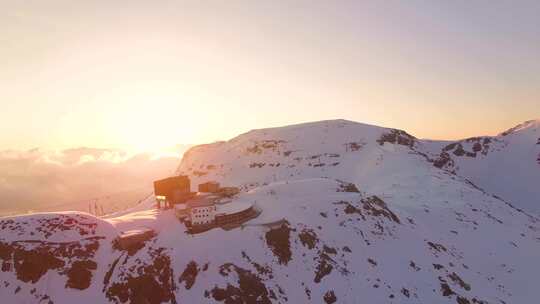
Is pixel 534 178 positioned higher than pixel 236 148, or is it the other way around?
pixel 236 148

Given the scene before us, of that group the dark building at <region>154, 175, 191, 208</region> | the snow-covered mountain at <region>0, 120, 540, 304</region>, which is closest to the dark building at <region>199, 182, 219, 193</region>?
the snow-covered mountain at <region>0, 120, 540, 304</region>

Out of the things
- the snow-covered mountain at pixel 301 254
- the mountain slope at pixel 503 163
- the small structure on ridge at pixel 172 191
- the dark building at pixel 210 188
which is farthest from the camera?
the mountain slope at pixel 503 163

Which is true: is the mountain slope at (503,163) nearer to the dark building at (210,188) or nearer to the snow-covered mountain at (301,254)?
the snow-covered mountain at (301,254)

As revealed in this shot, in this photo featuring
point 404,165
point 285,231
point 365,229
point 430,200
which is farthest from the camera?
point 404,165

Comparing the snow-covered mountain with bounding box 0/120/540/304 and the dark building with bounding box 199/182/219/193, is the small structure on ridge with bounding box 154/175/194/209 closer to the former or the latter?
the snow-covered mountain with bounding box 0/120/540/304

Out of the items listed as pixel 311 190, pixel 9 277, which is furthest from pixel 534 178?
pixel 9 277

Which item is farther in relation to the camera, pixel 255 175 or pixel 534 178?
pixel 534 178

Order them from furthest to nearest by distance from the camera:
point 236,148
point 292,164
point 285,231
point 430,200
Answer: point 236,148, point 292,164, point 430,200, point 285,231

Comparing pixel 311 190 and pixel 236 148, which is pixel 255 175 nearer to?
pixel 236 148

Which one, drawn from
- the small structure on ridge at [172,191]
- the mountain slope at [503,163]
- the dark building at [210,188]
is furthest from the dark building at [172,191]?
the mountain slope at [503,163]
